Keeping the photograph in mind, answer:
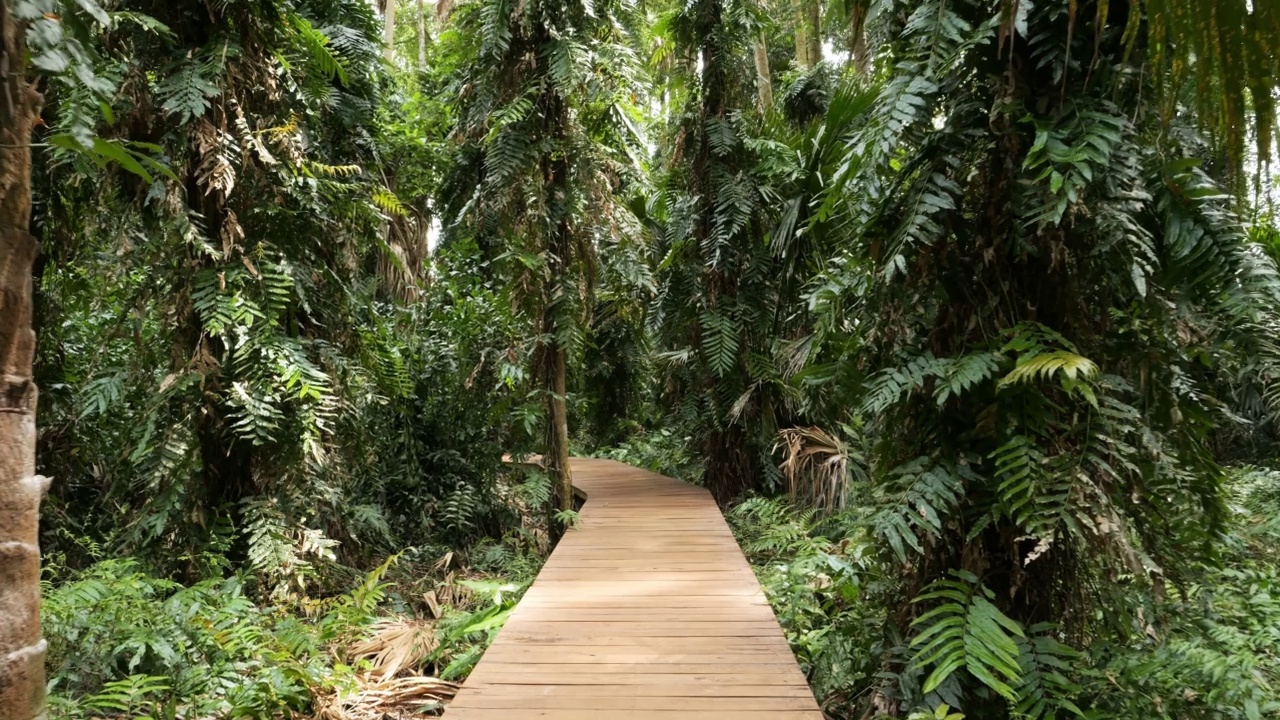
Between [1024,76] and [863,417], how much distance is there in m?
1.39

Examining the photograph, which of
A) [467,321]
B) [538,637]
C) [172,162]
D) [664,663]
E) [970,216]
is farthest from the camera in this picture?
[467,321]

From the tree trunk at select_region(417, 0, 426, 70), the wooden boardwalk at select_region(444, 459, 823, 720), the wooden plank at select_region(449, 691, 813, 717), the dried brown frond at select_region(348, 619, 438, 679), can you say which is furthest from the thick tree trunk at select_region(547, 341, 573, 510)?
the tree trunk at select_region(417, 0, 426, 70)

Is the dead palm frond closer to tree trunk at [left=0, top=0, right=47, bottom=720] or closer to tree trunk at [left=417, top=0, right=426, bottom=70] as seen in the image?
tree trunk at [left=0, top=0, right=47, bottom=720]

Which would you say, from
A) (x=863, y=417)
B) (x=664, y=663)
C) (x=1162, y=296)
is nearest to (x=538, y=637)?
(x=664, y=663)

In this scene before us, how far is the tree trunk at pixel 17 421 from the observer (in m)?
1.09

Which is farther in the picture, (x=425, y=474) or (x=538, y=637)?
(x=425, y=474)

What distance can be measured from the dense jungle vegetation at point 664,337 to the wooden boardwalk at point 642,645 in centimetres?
35

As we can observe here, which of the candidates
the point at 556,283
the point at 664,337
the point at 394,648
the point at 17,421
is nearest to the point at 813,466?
the point at 664,337

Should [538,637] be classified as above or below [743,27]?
below

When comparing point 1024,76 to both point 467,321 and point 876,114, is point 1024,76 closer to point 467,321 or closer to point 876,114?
point 876,114

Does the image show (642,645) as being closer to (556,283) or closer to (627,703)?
(627,703)

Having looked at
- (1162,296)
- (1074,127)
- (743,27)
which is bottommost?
(1162,296)

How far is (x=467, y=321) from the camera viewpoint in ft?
22.8

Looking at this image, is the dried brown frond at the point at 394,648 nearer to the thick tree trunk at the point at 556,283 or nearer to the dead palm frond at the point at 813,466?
the thick tree trunk at the point at 556,283
